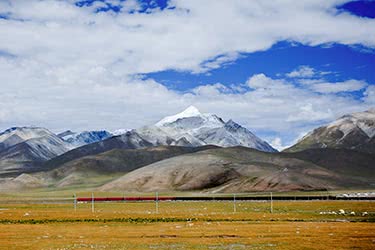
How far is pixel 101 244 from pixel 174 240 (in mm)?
6117

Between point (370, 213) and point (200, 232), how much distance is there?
35229mm

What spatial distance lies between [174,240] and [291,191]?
15732 centimetres

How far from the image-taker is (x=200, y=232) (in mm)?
49938

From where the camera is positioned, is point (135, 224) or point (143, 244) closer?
point (143, 244)

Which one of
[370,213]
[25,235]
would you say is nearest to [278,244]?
[25,235]

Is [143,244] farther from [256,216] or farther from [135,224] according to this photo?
[256,216]

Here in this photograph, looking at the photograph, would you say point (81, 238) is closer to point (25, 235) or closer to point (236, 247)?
point (25, 235)

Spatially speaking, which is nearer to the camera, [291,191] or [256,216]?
[256,216]

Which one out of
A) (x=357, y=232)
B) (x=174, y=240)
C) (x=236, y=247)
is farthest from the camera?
(x=357, y=232)

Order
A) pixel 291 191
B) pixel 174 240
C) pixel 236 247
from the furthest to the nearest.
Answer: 1. pixel 291 191
2. pixel 174 240
3. pixel 236 247

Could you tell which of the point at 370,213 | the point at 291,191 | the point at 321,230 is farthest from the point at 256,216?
the point at 291,191

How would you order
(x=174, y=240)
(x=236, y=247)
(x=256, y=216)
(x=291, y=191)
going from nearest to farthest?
(x=236, y=247) < (x=174, y=240) < (x=256, y=216) < (x=291, y=191)

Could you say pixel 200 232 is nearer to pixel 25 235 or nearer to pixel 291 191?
pixel 25 235

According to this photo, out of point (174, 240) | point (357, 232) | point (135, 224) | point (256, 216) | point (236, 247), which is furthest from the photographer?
point (256, 216)
